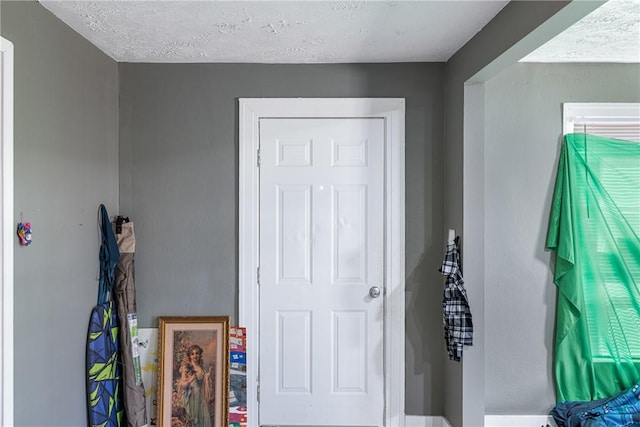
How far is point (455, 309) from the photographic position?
100 inches

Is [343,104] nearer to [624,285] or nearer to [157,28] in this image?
[157,28]

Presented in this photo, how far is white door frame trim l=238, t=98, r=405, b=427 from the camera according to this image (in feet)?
9.23

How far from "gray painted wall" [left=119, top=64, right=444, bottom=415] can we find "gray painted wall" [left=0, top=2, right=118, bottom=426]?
26 centimetres

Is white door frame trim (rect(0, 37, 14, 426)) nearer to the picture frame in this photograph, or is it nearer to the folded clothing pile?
the picture frame

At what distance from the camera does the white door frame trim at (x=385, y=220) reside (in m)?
2.81

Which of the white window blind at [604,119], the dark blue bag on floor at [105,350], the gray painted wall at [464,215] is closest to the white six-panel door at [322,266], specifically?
the gray painted wall at [464,215]

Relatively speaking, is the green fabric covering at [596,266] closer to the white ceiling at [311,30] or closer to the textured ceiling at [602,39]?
the textured ceiling at [602,39]

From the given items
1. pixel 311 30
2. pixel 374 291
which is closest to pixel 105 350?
pixel 374 291

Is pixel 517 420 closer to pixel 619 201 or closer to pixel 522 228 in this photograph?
pixel 522 228

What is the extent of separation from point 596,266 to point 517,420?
1078mm

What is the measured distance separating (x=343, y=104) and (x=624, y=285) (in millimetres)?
2035

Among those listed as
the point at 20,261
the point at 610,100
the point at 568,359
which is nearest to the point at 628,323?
the point at 568,359

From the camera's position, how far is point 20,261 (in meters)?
1.83

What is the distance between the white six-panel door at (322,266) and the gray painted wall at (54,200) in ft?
3.20
